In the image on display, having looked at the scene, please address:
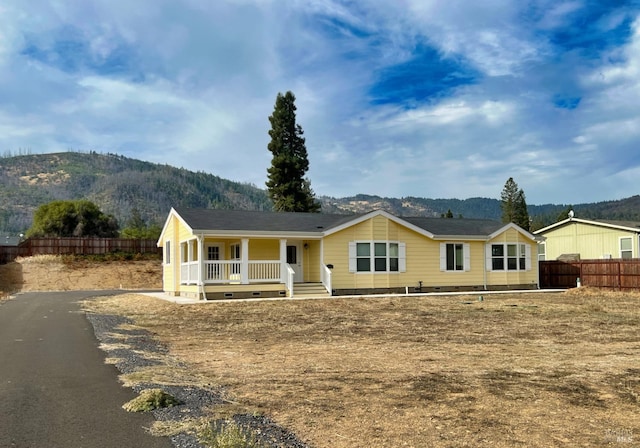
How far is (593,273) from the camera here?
28.8 m

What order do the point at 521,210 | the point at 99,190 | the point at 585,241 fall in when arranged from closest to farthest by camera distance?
the point at 585,241, the point at 521,210, the point at 99,190

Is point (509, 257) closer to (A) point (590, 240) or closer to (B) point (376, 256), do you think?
(A) point (590, 240)

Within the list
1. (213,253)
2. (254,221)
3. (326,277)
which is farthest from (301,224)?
Result: (213,253)

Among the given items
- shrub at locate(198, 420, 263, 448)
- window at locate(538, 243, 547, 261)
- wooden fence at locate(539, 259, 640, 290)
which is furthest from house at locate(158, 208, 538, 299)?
shrub at locate(198, 420, 263, 448)

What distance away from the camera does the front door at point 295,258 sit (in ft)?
87.1

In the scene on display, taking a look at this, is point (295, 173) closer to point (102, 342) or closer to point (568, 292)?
point (568, 292)

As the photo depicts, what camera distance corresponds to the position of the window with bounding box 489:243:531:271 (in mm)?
29016

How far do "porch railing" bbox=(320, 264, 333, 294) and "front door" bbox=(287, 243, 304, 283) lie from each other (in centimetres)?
148

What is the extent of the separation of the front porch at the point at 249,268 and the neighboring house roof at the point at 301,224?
0.68 meters

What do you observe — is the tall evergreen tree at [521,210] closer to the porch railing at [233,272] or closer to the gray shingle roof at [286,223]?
the gray shingle roof at [286,223]

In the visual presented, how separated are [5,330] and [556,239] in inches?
1257

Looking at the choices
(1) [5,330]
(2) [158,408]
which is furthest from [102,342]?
(2) [158,408]

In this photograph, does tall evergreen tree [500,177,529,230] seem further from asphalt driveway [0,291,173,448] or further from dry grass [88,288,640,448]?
asphalt driveway [0,291,173,448]

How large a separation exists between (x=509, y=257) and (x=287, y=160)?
25535 millimetres
